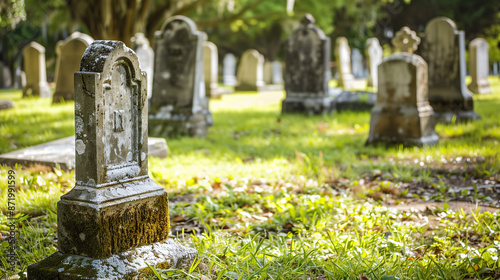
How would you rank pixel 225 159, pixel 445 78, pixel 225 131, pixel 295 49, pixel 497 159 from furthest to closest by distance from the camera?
1. pixel 295 49
2. pixel 445 78
3. pixel 225 131
4. pixel 225 159
5. pixel 497 159

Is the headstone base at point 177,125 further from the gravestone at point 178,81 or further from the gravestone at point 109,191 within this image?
the gravestone at point 109,191

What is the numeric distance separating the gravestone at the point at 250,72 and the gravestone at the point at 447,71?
10.1 m

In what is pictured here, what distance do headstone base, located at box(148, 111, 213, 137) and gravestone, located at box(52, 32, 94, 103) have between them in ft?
13.8

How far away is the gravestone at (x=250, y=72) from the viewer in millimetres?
19453

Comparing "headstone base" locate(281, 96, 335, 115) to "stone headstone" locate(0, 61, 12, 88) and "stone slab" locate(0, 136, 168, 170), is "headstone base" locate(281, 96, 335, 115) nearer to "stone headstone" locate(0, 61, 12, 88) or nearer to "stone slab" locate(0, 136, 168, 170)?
"stone slab" locate(0, 136, 168, 170)

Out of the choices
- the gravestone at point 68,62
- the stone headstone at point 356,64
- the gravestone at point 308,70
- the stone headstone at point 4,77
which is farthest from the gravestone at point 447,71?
the stone headstone at point 356,64

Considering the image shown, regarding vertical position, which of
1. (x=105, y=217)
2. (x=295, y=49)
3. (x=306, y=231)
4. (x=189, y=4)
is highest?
(x=189, y=4)

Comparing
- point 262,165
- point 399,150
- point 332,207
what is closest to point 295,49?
point 399,150

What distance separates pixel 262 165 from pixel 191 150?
138 cm

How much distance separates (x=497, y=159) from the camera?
5895mm

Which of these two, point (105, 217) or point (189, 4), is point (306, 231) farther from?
point (189, 4)

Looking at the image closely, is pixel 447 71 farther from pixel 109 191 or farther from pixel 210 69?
pixel 109 191

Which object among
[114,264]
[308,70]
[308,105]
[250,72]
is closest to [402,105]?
[308,105]

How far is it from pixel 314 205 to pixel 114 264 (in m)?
1.81
